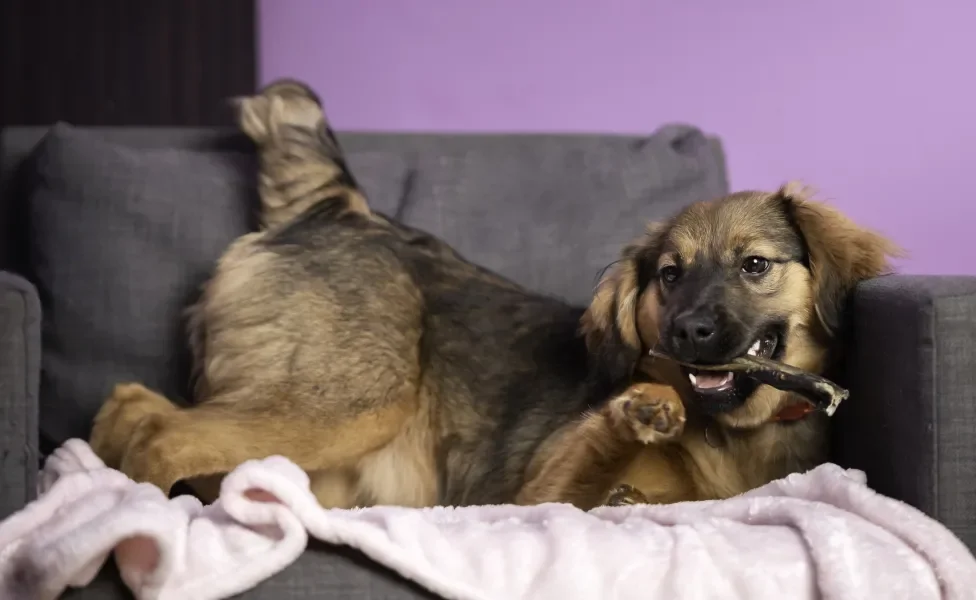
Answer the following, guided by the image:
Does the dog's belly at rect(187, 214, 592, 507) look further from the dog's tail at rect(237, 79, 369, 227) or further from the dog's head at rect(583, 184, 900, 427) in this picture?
the dog's head at rect(583, 184, 900, 427)

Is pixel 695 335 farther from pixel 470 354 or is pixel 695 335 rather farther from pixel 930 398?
pixel 470 354

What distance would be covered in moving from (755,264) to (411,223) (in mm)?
1004

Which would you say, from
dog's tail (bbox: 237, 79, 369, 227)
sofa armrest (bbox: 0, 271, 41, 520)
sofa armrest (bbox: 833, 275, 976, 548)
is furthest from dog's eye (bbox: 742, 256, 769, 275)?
sofa armrest (bbox: 0, 271, 41, 520)

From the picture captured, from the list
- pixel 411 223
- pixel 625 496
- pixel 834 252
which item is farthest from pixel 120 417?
pixel 834 252

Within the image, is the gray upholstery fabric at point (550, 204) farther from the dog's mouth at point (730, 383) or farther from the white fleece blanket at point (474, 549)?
the white fleece blanket at point (474, 549)

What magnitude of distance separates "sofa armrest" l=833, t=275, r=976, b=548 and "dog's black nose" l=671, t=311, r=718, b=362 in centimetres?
30

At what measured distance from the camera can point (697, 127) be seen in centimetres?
301

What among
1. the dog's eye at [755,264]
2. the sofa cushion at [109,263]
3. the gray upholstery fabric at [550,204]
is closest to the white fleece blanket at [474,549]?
the dog's eye at [755,264]

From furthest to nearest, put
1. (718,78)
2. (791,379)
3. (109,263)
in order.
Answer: (718,78)
(109,263)
(791,379)

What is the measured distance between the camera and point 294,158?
7.82ft

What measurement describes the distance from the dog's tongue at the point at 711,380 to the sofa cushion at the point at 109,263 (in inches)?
49.9

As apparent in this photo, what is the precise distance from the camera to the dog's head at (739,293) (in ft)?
6.14

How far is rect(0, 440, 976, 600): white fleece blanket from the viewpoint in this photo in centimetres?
122

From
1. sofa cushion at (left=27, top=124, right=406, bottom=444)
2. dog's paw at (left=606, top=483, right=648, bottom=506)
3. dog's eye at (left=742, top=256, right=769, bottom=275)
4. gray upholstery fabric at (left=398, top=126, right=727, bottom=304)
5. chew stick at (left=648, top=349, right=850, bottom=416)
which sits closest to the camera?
chew stick at (left=648, top=349, right=850, bottom=416)
